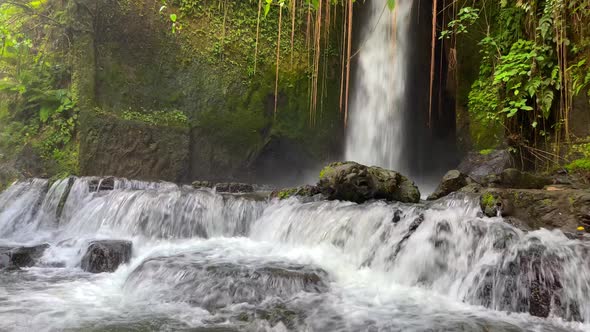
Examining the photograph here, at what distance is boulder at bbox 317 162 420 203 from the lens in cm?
641

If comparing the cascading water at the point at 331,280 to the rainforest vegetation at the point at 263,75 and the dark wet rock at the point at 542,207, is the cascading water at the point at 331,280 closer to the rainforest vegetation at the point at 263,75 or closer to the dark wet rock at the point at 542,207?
the dark wet rock at the point at 542,207

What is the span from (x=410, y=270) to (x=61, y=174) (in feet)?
25.8

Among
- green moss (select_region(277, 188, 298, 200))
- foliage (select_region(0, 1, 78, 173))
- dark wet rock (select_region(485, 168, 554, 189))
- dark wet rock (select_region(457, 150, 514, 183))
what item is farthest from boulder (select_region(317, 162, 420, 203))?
foliage (select_region(0, 1, 78, 173))

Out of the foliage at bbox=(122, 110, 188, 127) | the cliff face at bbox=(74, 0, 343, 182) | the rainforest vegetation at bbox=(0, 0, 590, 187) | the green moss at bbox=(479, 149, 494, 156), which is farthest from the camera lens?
the foliage at bbox=(122, 110, 188, 127)

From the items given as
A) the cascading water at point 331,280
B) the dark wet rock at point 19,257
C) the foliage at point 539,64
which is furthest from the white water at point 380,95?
the dark wet rock at point 19,257

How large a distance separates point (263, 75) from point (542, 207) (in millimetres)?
7970

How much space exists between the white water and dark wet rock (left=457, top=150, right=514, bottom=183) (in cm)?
230

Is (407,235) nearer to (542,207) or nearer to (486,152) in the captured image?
(542,207)

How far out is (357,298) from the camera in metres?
3.64

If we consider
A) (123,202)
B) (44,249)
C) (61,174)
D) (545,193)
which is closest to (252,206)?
(123,202)

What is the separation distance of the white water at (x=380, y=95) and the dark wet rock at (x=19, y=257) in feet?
26.5

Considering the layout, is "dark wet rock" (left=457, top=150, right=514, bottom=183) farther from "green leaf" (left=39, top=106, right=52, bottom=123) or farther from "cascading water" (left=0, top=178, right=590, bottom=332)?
"green leaf" (left=39, top=106, right=52, bottom=123)

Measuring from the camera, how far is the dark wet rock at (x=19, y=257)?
16.3 ft

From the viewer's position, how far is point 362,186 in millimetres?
6422
